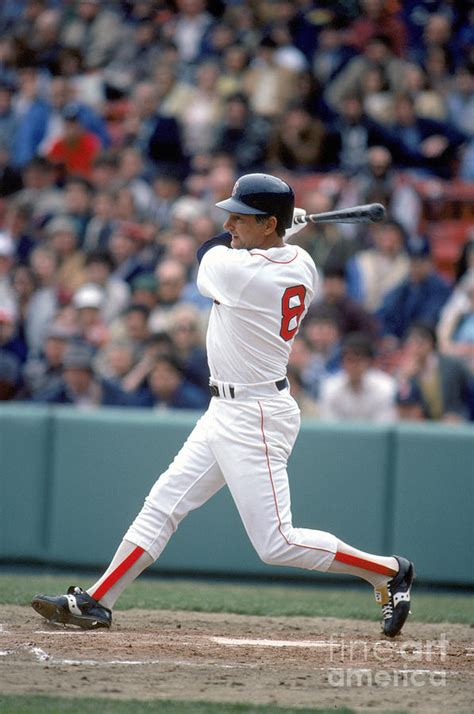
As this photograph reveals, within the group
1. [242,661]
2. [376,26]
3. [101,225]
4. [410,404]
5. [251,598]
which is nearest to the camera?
[242,661]

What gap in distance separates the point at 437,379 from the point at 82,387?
237 centimetres

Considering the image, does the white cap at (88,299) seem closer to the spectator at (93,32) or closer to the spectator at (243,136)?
the spectator at (243,136)

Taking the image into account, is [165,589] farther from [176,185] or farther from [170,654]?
[176,185]

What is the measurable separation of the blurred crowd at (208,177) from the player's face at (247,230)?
2898 millimetres

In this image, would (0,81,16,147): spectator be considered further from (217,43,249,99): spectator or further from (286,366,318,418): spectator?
(286,366,318,418): spectator

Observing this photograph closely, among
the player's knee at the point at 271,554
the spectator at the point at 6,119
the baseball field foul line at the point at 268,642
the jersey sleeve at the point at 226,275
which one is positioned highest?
the spectator at the point at 6,119

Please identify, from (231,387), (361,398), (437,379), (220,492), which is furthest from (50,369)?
(231,387)

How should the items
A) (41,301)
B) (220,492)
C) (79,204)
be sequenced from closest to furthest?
(220,492)
(41,301)
(79,204)

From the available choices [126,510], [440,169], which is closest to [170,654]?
[126,510]

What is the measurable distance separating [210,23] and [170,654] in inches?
363

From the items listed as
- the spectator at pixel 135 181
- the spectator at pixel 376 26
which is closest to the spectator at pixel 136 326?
the spectator at pixel 135 181

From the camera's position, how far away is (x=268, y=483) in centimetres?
521

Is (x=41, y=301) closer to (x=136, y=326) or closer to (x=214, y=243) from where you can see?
(x=136, y=326)

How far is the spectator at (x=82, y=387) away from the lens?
28.4 ft
